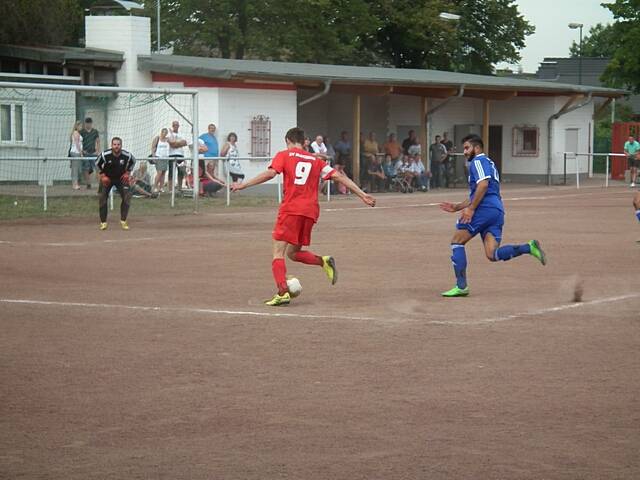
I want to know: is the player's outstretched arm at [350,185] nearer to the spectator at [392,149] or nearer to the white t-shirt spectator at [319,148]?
the white t-shirt spectator at [319,148]

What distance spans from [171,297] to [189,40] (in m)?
40.5

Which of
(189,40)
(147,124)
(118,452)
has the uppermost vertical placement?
(189,40)

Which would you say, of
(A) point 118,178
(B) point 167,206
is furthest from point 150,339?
(B) point 167,206

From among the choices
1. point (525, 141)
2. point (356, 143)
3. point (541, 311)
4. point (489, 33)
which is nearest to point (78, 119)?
point (356, 143)

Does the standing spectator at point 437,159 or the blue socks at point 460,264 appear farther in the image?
the standing spectator at point 437,159

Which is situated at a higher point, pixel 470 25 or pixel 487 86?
pixel 470 25

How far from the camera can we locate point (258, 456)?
6.66 m

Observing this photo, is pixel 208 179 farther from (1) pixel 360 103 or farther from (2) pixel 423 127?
(1) pixel 360 103

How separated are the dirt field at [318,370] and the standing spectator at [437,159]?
70.3ft

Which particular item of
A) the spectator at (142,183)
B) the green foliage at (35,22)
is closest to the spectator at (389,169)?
the spectator at (142,183)

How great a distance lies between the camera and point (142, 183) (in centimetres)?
2864

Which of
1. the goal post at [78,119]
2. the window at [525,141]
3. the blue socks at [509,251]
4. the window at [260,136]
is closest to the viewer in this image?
the blue socks at [509,251]

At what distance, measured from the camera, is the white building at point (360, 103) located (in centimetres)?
3266

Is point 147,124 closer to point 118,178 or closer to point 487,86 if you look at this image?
point 118,178
